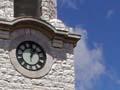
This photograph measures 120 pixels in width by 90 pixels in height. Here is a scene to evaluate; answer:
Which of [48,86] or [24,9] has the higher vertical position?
[24,9]

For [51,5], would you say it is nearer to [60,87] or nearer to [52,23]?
[52,23]

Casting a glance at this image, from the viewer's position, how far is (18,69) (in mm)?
36031

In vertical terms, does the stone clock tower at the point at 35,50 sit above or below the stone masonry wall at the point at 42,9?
below

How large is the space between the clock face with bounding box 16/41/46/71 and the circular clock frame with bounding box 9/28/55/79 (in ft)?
0.30

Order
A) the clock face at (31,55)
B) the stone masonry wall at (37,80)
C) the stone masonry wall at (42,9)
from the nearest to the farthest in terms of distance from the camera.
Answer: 1. the stone masonry wall at (37,80)
2. the clock face at (31,55)
3. the stone masonry wall at (42,9)

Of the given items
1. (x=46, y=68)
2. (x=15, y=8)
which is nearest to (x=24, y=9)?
(x=15, y=8)

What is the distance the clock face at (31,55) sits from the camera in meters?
36.2

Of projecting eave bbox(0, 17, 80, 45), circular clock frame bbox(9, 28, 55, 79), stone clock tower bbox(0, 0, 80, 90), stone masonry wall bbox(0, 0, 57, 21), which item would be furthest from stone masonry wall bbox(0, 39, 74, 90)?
stone masonry wall bbox(0, 0, 57, 21)

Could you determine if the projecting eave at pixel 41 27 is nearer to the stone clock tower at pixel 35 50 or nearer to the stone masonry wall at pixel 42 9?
the stone clock tower at pixel 35 50

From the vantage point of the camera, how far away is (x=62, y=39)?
37.1 metres

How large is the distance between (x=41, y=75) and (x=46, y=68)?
0.36 meters

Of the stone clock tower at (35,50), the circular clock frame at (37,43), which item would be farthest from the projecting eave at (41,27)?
the circular clock frame at (37,43)

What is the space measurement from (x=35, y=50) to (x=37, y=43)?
11.1 inches

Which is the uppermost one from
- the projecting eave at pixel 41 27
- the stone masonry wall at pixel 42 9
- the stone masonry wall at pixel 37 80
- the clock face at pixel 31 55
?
the stone masonry wall at pixel 42 9
